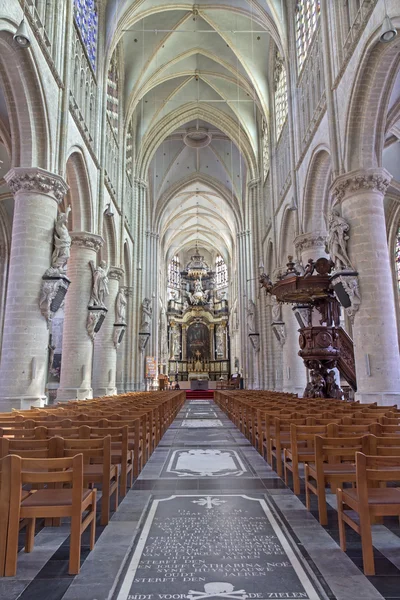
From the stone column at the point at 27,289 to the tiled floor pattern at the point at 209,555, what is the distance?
5299mm

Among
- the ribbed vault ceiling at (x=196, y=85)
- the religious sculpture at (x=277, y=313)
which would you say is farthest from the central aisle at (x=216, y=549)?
the ribbed vault ceiling at (x=196, y=85)

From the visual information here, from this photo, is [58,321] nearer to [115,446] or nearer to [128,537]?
[115,446]

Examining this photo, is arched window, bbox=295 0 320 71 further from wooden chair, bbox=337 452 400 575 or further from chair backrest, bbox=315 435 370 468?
wooden chair, bbox=337 452 400 575

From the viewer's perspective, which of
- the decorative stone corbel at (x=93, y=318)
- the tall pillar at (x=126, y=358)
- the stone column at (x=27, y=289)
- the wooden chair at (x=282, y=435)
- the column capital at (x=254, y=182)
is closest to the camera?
the wooden chair at (x=282, y=435)

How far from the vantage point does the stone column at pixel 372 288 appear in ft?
32.4

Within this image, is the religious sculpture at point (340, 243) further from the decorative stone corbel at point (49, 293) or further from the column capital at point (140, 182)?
the column capital at point (140, 182)

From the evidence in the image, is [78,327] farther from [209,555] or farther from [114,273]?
[209,555]

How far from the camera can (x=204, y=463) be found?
21.7 feet

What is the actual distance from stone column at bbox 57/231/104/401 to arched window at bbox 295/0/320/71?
10341 millimetres

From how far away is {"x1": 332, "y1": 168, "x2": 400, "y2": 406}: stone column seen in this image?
989cm

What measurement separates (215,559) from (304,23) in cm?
1829

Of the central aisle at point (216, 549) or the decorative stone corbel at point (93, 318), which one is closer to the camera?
the central aisle at point (216, 549)

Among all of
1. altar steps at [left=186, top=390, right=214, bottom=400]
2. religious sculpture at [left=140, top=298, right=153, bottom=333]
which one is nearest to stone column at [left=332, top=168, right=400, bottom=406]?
religious sculpture at [left=140, top=298, right=153, bottom=333]

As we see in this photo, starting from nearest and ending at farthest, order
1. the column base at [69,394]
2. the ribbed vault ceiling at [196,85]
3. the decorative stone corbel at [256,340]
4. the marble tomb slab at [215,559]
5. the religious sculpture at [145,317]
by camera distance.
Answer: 1. the marble tomb slab at [215,559]
2. the column base at [69,394]
3. the ribbed vault ceiling at [196,85]
4. the religious sculpture at [145,317]
5. the decorative stone corbel at [256,340]
